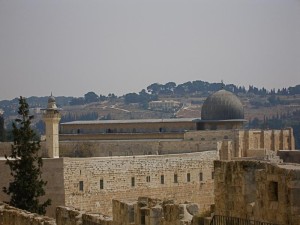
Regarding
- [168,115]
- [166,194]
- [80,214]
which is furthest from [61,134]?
[168,115]

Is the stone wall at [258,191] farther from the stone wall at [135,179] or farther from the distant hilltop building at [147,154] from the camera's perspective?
the stone wall at [135,179]

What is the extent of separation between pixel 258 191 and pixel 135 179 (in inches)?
1034

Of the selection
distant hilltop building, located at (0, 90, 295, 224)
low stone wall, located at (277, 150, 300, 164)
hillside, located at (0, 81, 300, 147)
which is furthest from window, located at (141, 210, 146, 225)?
hillside, located at (0, 81, 300, 147)

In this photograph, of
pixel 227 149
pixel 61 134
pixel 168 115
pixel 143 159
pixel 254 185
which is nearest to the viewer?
pixel 254 185

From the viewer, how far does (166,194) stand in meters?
37.7

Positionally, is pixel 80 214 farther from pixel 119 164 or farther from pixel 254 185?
pixel 119 164

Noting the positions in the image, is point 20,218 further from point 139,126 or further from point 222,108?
point 222,108

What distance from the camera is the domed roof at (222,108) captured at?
52.7 meters

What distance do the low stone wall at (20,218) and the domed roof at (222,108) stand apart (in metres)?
33.0

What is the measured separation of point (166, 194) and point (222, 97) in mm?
16810

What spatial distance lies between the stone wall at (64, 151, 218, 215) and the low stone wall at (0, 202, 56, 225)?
13.1 metres

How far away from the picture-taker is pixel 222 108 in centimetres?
5266

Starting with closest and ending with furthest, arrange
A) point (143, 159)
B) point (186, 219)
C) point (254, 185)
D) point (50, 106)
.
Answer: point (254, 185)
point (186, 219)
point (143, 159)
point (50, 106)

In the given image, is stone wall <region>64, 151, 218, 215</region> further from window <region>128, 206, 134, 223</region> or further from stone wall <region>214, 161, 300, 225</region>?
stone wall <region>214, 161, 300, 225</region>
